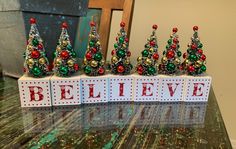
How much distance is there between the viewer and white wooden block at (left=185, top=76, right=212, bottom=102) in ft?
2.72

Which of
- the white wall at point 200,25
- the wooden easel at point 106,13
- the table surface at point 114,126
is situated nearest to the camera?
the table surface at point 114,126

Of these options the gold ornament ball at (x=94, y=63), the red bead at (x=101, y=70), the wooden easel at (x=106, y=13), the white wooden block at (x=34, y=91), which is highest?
the wooden easel at (x=106, y=13)

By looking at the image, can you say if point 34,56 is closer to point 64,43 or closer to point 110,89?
point 64,43

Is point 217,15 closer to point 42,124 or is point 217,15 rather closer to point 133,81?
point 133,81

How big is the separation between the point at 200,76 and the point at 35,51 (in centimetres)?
56

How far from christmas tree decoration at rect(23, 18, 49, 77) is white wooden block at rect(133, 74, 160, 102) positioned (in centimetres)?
31

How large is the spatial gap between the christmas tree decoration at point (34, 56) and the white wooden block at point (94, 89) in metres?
0.14

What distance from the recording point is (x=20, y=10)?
822 millimetres

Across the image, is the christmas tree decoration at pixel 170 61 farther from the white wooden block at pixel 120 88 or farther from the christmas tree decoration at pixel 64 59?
the christmas tree decoration at pixel 64 59

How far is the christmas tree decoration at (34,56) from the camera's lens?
0.77m

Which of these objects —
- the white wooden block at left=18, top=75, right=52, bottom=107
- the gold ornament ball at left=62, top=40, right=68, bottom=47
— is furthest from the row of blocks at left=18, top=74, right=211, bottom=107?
the gold ornament ball at left=62, top=40, right=68, bottom=47

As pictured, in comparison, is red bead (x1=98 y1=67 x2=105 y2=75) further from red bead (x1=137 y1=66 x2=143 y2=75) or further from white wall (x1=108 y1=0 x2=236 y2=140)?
white wall (x1=108 y1=0 x2=236 y2=140)

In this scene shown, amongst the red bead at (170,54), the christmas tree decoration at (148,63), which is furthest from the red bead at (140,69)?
the red bead at (170,54)

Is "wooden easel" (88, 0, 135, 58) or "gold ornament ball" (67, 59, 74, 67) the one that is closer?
"gold ornament ball" (67, 59, 74, 67)
